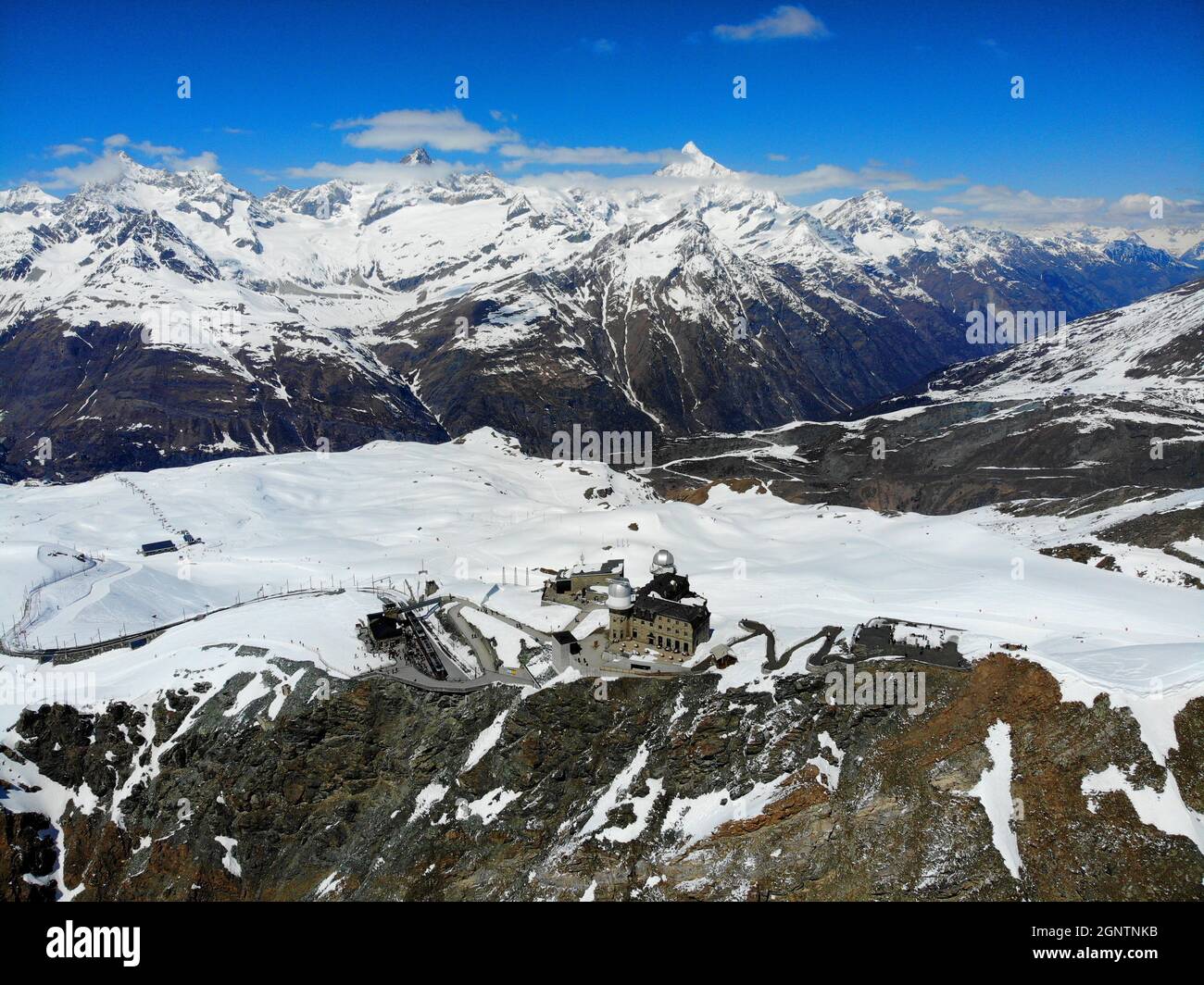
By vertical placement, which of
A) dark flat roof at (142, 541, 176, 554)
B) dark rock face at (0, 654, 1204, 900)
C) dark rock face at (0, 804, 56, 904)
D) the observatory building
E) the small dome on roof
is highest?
dark flat roof at (142, 541, 176, 554)

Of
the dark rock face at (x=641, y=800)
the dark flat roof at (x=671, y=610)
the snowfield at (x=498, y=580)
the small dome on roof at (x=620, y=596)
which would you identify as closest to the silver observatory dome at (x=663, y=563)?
the snowfield at (x=498, y=580)

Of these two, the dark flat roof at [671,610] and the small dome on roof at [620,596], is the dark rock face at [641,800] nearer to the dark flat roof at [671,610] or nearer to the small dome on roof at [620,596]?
the dark flat roof at [671,610]

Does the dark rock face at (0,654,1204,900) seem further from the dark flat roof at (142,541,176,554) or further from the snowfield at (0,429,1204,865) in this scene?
the dark flat roof at (142,541,176,554)

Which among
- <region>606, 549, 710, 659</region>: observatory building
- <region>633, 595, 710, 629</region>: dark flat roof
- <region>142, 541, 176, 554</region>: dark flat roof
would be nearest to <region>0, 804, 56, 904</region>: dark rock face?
<region>606, 549, 710, 659</region>: observatory building

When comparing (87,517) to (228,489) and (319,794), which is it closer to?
(228,489)

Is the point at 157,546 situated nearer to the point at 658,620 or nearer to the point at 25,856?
the point at 25,856
